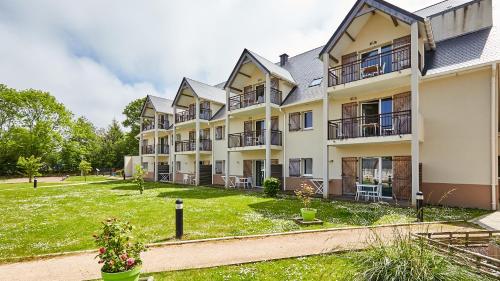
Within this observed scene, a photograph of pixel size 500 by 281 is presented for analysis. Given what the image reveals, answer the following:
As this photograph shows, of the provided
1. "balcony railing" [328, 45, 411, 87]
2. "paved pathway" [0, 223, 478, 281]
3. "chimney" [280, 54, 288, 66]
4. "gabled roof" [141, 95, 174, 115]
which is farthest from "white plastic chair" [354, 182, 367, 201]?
"gabled roof" [141, 95, 174, 115]

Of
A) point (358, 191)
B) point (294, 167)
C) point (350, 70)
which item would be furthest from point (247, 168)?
point (350, 70)

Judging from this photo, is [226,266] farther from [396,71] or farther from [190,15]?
[396,71]

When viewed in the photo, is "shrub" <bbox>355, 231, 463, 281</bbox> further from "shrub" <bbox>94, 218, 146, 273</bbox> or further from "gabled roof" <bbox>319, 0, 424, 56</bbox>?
"gabled roof" <bbox>319, 0, 424, 56</bbox>

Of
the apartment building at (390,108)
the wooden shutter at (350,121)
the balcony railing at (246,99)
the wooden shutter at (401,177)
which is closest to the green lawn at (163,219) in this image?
the wooden shutter at (401,177)

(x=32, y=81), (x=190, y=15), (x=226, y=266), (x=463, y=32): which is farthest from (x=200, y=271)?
(x=32, y=81)

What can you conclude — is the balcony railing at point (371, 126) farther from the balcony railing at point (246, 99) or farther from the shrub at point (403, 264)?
the shrub at point (403, 264)

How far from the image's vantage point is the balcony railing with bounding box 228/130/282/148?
19969 millimetres

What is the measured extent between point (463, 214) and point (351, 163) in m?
6.14

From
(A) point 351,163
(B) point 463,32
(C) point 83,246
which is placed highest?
(B) point 463,32

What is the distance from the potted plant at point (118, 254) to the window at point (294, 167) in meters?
15.4

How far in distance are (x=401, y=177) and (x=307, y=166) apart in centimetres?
601

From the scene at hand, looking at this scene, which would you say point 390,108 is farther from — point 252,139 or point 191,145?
point 191,145

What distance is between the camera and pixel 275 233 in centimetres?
802

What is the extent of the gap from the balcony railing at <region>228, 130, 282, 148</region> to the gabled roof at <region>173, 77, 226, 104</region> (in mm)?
5733
